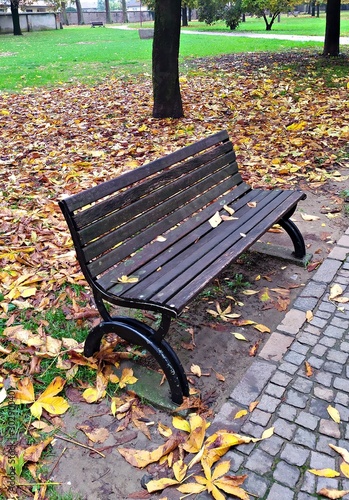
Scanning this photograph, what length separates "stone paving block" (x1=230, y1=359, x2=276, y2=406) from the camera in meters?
2.47

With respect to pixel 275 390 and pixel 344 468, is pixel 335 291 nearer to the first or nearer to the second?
pixel 275 390

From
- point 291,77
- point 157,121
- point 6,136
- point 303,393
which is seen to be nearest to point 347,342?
point 303,393

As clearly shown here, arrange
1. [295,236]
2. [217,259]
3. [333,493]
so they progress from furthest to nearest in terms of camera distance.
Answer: [295,236] → [217,259] → [333,493]

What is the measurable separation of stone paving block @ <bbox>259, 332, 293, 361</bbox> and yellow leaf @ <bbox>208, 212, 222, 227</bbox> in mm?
838

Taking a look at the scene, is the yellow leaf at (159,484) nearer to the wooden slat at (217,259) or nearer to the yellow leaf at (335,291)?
the wooden slat at (217,259)

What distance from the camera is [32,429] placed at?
2.39 m

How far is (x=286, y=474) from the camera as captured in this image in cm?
205

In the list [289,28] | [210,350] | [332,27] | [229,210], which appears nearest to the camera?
[210,350]

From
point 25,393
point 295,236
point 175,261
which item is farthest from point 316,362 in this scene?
point 25,393

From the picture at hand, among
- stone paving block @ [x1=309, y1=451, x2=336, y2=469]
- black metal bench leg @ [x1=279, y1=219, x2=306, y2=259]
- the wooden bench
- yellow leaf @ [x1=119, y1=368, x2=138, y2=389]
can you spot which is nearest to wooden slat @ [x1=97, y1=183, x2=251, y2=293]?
the wooden bench

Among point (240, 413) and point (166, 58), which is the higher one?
point (166, 58)

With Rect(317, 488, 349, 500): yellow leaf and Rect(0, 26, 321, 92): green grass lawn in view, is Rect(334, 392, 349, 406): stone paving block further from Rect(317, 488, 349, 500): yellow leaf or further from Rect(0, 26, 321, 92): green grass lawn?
Rect(0, 26, 321, 92): green grass lawn

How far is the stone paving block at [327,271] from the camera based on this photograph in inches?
136

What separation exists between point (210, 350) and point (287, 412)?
0.65 metres
